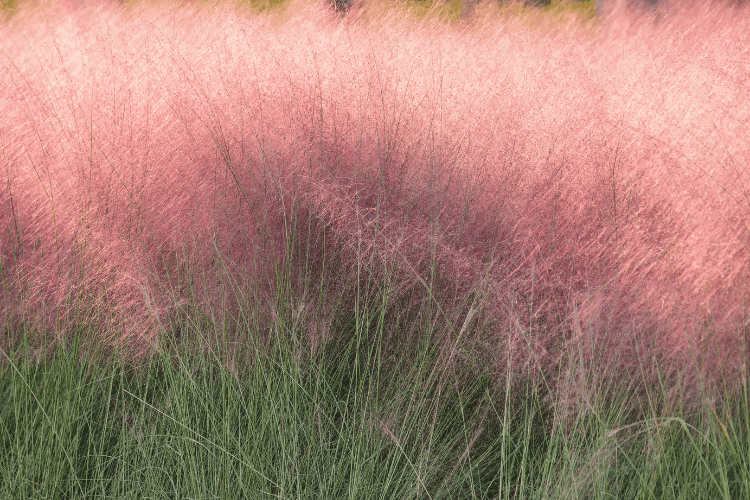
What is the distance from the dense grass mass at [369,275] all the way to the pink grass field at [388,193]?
10mm

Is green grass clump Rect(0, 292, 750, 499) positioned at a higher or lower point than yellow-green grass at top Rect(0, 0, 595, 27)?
lower

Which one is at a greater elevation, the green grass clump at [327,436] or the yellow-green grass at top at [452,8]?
the yellow-green grass at top at [452,8]

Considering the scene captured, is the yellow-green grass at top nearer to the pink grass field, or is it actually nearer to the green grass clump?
the pink grass field

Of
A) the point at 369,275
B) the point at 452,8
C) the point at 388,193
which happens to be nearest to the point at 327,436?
the point at 369,275

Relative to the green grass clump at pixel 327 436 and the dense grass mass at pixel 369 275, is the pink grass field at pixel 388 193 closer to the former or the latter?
the dense grass mass at pixel 369 275

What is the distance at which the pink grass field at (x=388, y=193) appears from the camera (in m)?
1.52

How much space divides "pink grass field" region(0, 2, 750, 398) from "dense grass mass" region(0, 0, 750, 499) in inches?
0.4

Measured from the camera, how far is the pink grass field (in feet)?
4.99

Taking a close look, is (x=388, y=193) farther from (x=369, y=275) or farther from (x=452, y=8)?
(x=452, y=8)

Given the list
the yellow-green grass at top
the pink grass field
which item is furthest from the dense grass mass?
the yellow-green grass at top

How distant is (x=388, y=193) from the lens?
1.90m

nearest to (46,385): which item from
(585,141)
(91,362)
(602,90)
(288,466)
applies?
(91,362)

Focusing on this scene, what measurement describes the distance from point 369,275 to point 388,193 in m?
0.33

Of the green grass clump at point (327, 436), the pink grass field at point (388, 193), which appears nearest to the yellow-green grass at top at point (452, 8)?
the pink grass field at point (388, 193)
